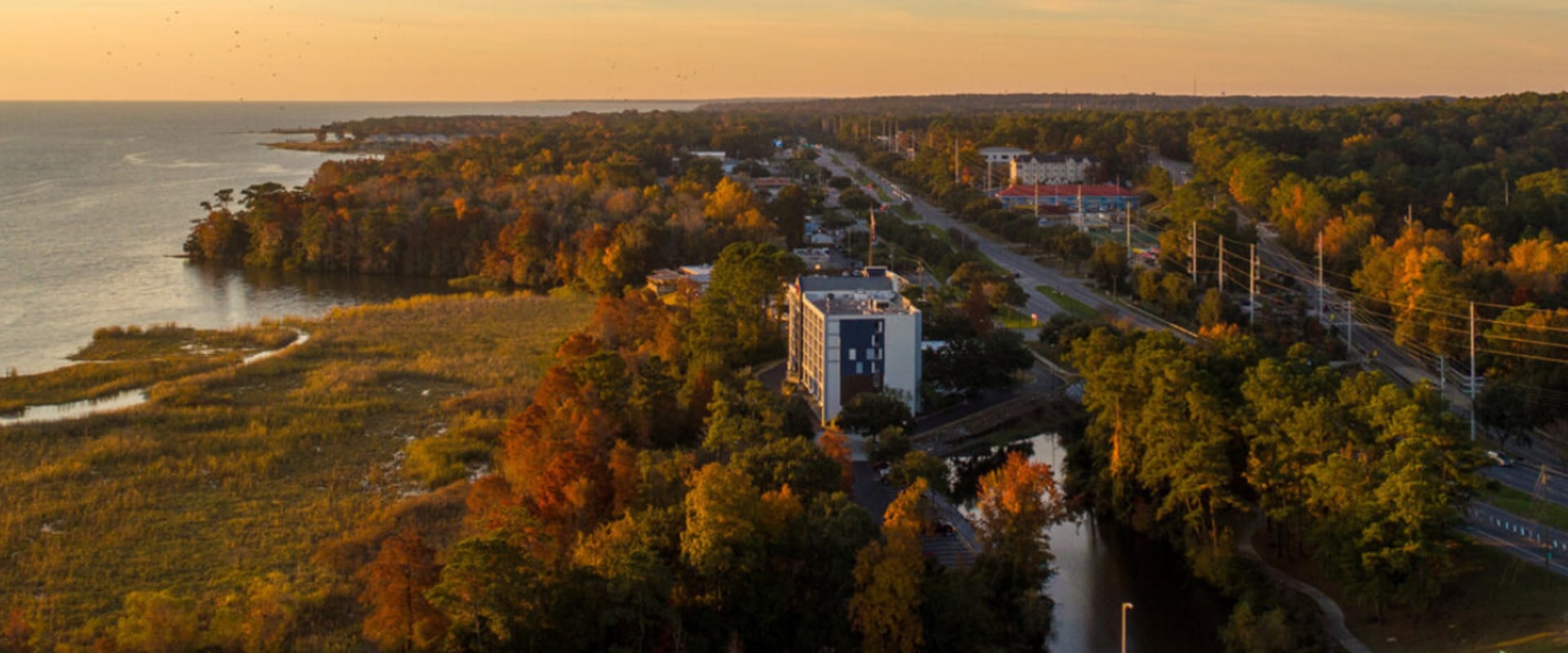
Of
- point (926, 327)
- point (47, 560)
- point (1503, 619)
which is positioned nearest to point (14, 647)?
point (47, 560)

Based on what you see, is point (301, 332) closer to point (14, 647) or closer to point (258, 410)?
point (258, 410)

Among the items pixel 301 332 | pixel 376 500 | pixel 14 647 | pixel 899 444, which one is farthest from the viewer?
pixel 301 332

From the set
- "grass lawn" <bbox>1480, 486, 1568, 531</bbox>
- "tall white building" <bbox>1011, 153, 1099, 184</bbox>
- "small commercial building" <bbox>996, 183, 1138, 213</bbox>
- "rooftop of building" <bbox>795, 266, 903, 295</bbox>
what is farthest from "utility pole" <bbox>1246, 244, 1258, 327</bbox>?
"tall white building" <bbox>1011, 153, 1099, 184</bbox>

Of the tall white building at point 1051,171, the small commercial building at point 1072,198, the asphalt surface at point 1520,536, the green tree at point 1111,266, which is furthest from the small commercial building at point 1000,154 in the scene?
the asphalt surface at point 1520,536

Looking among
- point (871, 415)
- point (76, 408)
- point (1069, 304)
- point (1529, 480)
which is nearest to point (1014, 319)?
point (1069, 304)

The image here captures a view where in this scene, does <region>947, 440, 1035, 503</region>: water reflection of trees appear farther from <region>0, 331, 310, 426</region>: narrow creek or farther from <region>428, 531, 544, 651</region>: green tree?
<region>0, 331, 310, 426</region>: narrow creek

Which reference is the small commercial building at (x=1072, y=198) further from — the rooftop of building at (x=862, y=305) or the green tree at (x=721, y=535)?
the green tree at (x=721, y=535)
